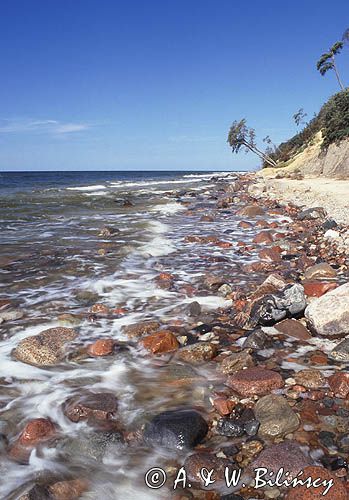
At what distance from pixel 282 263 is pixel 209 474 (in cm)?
572

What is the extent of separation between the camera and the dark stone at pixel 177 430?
279cm

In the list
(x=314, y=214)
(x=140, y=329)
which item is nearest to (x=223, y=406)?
(x=140, y=329)

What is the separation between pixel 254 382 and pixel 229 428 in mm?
601

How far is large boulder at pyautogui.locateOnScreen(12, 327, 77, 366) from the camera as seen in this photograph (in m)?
4.13

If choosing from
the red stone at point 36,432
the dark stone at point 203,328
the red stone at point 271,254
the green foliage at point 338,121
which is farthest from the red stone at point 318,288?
the green foliage at point 338,121

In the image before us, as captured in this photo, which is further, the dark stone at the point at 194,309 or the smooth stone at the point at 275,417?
the dark stone at the point at 194,309

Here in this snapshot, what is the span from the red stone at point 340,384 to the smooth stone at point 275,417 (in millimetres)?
502

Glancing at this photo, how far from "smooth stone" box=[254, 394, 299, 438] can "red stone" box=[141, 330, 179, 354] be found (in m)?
1.37

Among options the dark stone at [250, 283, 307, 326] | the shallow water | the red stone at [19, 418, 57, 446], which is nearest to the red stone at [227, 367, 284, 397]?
the shallow water

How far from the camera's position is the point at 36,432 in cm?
297

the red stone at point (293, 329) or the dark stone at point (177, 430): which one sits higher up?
the red stone at point (293, 329)

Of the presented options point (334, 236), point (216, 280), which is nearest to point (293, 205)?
point (334, 236)

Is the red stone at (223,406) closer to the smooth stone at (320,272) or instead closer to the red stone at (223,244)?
the smooth stone at (320,272)

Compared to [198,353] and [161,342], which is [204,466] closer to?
[198,353]
